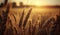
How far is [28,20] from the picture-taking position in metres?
1.32

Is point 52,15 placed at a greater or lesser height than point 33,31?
greater

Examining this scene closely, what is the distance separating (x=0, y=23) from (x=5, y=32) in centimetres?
12

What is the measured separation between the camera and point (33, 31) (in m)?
1.31

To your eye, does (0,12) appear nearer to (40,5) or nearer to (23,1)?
(23,1)

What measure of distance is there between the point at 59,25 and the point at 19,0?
58 centimetres

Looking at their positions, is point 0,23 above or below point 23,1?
below

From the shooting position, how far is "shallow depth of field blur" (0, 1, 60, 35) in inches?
51.2

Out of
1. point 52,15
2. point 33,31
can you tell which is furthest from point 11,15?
point 52,15

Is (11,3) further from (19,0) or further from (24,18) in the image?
(24,18)

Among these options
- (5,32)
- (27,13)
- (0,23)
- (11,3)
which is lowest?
(5,32)

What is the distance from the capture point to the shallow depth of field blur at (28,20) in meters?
1.30

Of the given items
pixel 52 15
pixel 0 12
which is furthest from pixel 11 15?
pixel 52 15

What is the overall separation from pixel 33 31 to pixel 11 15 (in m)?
0.33

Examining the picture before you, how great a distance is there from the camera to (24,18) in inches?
51.8
